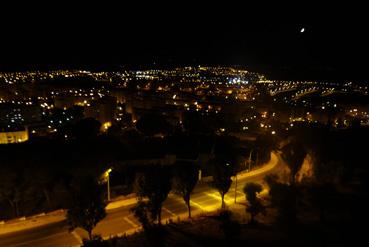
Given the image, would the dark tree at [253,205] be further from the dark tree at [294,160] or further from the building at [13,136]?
the building at [13,136]

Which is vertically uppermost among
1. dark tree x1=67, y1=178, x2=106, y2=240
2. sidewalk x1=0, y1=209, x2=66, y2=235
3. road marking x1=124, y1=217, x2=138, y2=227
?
dark tree x1=67, y1=178, x2=106, y2=240

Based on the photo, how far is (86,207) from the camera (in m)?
14.1

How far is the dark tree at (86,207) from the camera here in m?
14.1

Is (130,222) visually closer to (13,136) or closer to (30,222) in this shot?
(30,222)

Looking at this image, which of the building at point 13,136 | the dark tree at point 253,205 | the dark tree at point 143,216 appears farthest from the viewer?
the building at point 13,136

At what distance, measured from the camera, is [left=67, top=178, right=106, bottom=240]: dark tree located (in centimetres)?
1405

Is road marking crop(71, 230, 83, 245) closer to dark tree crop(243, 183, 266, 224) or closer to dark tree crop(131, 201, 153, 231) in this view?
dark tree crop(131, 201, 153, 231)

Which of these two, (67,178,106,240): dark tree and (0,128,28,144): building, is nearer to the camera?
(67,178,106,240): dark tree

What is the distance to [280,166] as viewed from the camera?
2977 cm

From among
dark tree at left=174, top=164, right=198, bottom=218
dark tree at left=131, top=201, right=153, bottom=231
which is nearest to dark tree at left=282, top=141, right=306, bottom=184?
dark tree at left=174, top=164, right=198, bottom=218

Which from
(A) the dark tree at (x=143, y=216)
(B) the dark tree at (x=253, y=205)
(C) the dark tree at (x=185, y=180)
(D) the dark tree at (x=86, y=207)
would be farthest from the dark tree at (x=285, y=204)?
(D) the dark tree at (x=86, y=207)

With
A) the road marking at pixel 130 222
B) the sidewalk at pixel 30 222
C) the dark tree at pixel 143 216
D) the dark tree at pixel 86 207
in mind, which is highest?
the dark tree at pixel 86 207

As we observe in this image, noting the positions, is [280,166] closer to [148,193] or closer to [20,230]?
[148,193]

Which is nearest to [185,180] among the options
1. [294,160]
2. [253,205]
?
[253,205]
